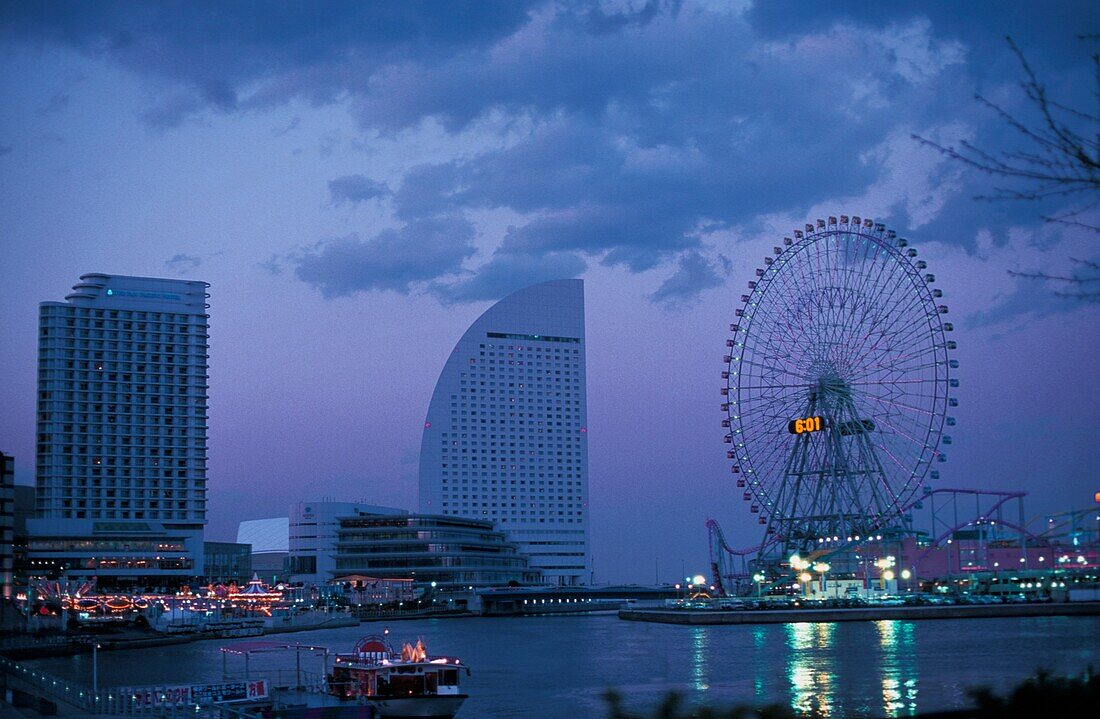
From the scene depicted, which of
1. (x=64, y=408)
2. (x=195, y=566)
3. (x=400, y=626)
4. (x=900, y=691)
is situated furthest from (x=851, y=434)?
(x=64, y=408)

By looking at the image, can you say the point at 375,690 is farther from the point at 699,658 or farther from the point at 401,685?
the point at 699,658

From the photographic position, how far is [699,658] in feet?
204

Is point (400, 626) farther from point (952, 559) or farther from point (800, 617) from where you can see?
point (952, 559)

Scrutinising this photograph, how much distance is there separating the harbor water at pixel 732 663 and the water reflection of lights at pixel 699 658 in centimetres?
9

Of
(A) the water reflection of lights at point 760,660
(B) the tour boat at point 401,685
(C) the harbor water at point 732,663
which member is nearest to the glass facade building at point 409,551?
(C) the harbor water at point 732,663

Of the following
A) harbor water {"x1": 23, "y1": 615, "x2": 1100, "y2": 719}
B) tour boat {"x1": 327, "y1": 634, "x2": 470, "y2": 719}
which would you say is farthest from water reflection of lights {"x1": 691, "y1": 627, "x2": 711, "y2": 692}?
tour boat {"x1": 327, "y1": 634, "x2": 470, "y2": 719}

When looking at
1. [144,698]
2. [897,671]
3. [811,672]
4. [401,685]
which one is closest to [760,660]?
[811,672]

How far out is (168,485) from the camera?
416 ft

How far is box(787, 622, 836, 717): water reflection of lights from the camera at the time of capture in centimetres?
3892

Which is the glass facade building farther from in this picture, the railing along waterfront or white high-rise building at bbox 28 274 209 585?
the railing along waterfront

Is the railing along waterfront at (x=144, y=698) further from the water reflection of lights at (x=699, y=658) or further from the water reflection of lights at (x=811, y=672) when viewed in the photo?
the water reflection of lights at (x=699, y=658)

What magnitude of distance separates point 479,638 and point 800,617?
26.9 metres

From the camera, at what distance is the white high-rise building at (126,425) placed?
4803 inches

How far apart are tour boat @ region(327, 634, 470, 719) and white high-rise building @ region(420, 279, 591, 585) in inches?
5200
